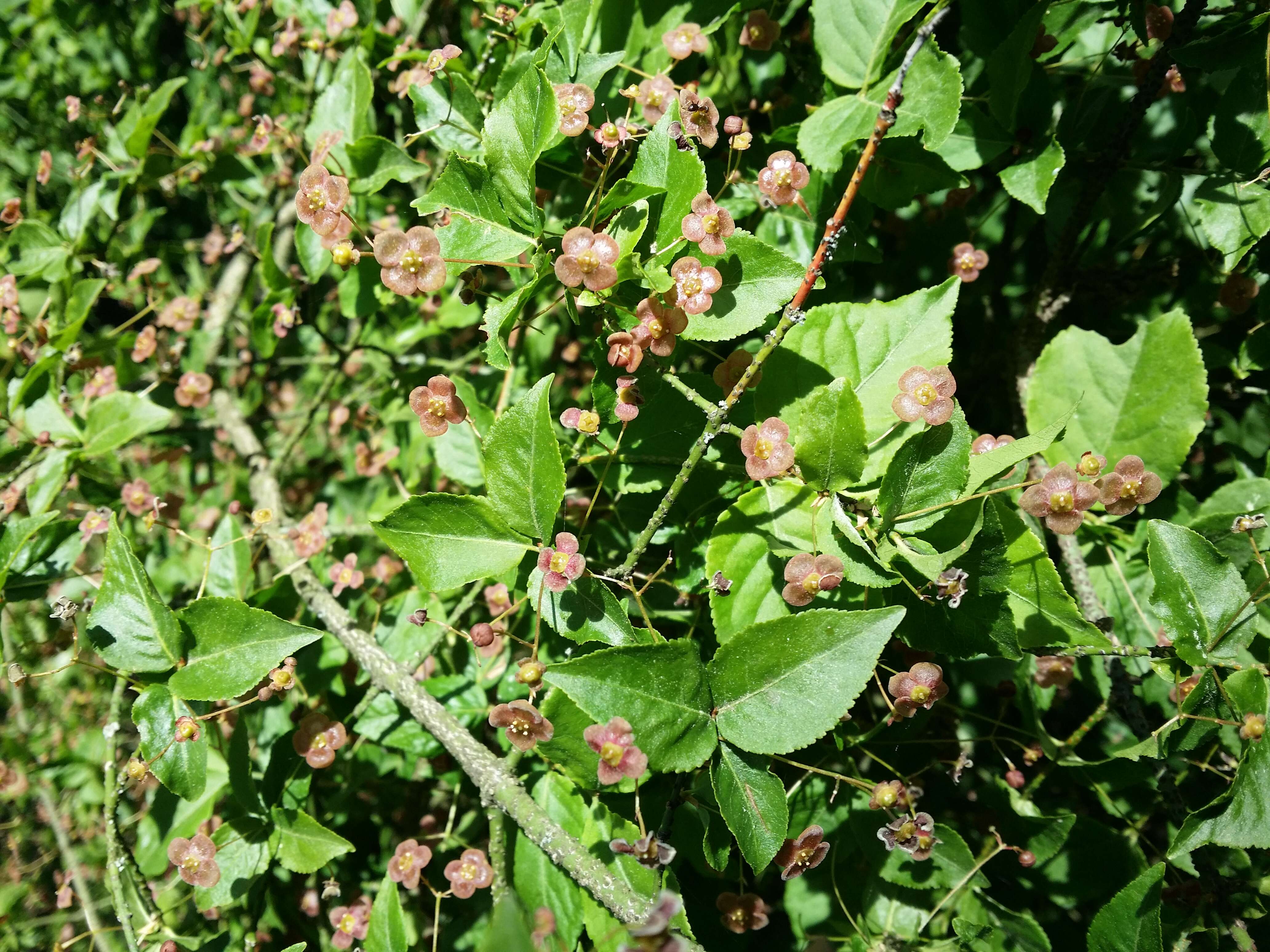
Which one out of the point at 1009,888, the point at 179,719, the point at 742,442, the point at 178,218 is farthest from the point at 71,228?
the point at 1009,888

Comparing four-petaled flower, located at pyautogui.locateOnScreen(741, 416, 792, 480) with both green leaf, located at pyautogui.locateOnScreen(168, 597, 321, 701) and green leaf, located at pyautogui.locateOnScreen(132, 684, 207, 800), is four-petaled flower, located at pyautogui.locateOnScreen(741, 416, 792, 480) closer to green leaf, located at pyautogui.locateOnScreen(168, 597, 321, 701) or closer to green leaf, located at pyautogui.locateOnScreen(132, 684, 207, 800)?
green leaf, located at pyautogui.locateOnScreen(168, 597, 321, 701)

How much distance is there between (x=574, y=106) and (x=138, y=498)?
1.37 metres

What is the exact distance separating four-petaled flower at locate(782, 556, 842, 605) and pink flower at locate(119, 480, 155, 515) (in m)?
1.48

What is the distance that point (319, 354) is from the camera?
2514mm

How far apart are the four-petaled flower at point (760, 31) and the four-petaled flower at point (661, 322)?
64cm

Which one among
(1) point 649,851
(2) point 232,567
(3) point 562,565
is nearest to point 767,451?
(3) point 562,565

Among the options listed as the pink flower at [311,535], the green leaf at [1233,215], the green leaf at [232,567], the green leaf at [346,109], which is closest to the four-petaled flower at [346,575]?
the pink flower at [311,535]

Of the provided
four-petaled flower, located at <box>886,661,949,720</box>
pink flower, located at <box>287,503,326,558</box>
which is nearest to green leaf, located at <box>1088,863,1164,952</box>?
four-petaled flower, located at <box>886,661,949,720</box>

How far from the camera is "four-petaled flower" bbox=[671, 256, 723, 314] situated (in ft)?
3.55

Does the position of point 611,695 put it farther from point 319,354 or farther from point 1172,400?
point 319,354

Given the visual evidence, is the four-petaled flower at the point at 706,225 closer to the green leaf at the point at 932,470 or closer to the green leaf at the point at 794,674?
the green leaf at the point at 932,470

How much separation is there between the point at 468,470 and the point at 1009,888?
4.39 ft

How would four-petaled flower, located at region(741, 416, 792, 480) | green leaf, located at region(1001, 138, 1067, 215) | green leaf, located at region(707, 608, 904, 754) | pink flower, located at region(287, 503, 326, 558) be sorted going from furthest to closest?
pink flower, located at region(287, 503, 326, 558) < green leaf, located at region(1001, 138, 1067, 215) < four-petaled flower, located at region(741, 416, 792, 480) < green leaf, located at region(707, 608, 904, 754)

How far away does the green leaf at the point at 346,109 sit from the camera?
1.59m
